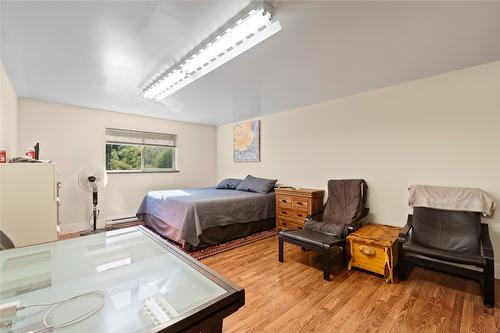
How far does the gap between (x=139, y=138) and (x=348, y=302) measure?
4647mm

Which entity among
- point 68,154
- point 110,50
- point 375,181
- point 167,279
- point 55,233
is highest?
point 110,50

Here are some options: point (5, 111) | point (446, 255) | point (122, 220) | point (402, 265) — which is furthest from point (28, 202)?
point (446, 255)

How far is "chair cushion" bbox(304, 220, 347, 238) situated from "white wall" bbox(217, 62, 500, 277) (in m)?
0.83

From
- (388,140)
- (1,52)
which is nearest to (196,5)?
(1,52)

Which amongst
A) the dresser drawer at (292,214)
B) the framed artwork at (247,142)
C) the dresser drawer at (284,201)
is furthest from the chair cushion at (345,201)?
the framed artwork at (247,142)

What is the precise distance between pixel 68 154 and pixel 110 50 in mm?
2797

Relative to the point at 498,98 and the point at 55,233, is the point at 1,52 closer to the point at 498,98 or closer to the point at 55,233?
the point at 55,233

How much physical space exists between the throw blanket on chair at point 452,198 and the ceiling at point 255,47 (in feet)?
4.48

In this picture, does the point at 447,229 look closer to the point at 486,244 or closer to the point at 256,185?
the point at 486,244

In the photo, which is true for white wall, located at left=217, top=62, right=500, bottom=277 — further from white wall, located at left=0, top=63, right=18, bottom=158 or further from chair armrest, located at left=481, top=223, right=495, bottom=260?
white wall, located at left=0, top=63, right=18, bottom=158

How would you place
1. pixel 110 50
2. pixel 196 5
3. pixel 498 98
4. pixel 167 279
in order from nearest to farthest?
1. pixel 167 279
2. pixel 196 5
3. pixel 110 50
4. pixel 498 98

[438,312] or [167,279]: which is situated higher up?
[167,279]

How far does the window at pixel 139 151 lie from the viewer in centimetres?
438

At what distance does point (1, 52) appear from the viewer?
2059mm
